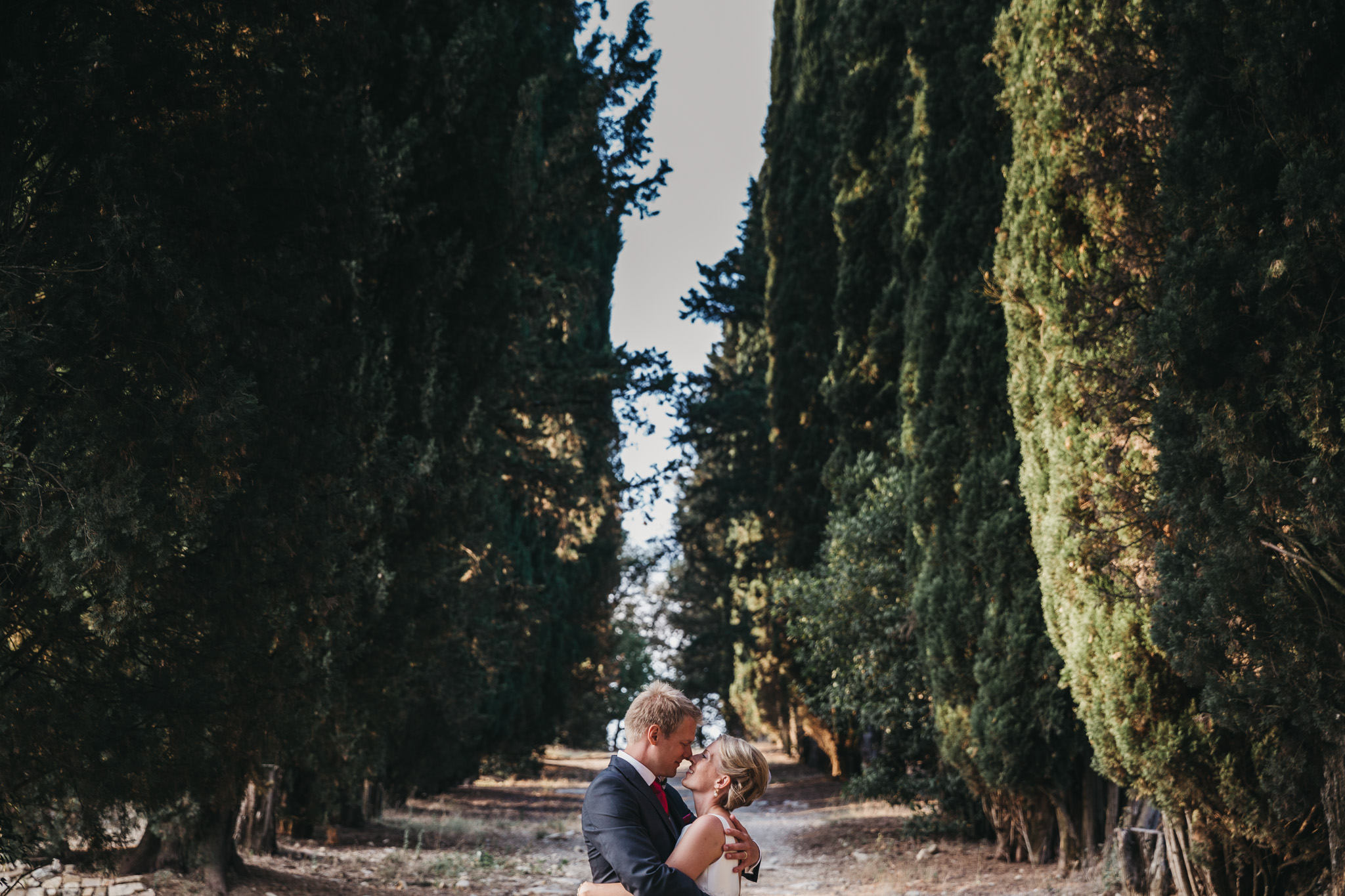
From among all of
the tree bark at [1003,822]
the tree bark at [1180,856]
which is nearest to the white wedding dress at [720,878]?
the tree bark at [1180,856]

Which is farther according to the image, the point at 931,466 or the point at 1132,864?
the point at 931,466

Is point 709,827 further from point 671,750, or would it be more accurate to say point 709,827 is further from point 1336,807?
point 1336,807

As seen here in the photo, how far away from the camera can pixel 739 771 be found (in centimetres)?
302

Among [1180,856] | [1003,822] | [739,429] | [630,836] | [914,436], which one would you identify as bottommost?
[1003,822]

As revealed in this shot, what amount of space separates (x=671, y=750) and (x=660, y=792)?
0.22 meters

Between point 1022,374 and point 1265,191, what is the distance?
10.6 feet

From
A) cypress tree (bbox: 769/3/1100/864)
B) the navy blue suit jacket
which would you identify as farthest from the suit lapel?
cypress tree (bbox: 769/3/1100/864)

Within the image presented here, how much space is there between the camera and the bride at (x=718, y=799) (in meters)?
2.83

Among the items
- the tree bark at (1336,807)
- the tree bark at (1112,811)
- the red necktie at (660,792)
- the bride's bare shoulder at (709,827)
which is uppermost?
the red necktie at (660,792)

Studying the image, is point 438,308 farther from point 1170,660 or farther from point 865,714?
point 865,714

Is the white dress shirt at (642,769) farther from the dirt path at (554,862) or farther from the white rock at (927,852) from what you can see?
the white rock at (927,852)

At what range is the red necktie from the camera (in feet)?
10.1

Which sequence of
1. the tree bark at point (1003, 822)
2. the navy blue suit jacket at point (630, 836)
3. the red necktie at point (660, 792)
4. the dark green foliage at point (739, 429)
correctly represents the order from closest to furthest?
the navy blue suit jacket at point (630, 836), the red necktie at point (660, 792), the tree bark at point (1003, 822), the dark green foliage at point (739, 429)

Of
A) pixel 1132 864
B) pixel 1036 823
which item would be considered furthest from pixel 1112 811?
pixel 1132 864
